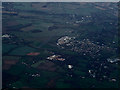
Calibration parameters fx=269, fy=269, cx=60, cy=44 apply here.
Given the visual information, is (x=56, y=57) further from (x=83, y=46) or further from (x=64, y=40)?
(x=64, y=40)

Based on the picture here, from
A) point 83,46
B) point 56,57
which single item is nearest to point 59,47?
point 83,46

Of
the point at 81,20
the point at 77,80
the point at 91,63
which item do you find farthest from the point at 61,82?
the point at 81,20

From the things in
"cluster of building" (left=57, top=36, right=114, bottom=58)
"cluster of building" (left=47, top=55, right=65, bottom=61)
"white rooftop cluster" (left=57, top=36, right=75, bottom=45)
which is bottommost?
"cluster of building" (left=47, top=55, right=65, bottom=61)

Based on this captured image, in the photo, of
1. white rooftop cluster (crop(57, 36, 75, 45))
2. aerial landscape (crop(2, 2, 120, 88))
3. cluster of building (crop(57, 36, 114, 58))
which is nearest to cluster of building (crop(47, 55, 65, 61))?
aerial landscape (crop(2, 2, 120, 88))

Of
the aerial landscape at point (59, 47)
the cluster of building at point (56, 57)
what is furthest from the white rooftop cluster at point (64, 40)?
the cluster of building at point (56, 57)

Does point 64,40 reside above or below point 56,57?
above

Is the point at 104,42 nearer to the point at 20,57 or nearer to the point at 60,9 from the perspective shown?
the point at 20,57

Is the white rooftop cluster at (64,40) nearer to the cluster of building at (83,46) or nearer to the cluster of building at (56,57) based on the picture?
the cluster of building at (83,46)

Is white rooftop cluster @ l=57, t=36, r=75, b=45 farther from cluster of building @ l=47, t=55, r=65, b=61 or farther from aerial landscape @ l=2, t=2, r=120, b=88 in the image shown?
cluster of building @ l=47, t=55, r=65, b=61
